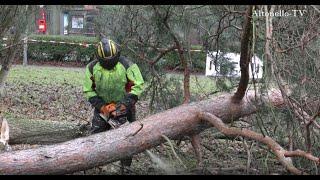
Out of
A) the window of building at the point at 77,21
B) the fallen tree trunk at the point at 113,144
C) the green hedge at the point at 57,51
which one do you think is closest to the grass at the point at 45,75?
the green hedge at the point at 57,51

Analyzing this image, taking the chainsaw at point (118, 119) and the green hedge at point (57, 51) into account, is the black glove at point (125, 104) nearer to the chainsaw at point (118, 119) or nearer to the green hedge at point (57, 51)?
the chainsaw at point (118, 119)

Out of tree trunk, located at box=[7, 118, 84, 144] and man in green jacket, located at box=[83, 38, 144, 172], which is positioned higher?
man in green jacket, located at box=[83, 38, 144, 172]

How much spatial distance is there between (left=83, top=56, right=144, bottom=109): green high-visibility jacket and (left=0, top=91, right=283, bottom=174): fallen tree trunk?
2.30ft

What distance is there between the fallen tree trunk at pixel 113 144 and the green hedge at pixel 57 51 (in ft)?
34.9

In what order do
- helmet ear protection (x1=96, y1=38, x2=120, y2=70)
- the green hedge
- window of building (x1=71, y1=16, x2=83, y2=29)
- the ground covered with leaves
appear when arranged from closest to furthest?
the ground covered with leaves < helmet ear protection (x1=96, y1=38, x2=120, y2=70) < window of building (x1=71, y1=16, x2=83, y2=29) < the green hedge

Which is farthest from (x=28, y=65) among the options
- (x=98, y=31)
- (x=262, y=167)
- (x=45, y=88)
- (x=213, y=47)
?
(x=262, y=167)

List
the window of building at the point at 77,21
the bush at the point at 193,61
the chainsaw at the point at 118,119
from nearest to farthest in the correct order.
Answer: the chainsaw at the point at 118,119 → the bush at the point at 193,61 → the window of building at the point at 77,21

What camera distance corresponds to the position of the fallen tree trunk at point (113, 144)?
13.5ft

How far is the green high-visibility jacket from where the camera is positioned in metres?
5.22

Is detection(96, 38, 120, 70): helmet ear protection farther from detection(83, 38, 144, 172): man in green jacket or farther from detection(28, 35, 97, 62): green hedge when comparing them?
detection(28, 35, 97, 62): green hedge

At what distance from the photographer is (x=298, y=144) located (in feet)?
15.0

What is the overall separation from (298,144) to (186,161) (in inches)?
39.2

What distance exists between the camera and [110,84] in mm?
5309

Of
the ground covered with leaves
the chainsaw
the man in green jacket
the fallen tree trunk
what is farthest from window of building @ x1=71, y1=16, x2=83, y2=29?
the fallen tree trunk
